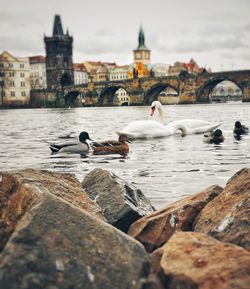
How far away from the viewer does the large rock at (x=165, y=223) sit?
3846 millimetres

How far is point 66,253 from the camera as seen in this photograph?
2613 millimetres

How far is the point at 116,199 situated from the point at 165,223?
79 cm

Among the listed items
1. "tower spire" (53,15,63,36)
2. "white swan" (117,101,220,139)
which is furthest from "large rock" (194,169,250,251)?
"tower spire" (53,15,63,36)

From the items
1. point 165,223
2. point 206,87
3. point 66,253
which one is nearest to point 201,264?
point 66,253

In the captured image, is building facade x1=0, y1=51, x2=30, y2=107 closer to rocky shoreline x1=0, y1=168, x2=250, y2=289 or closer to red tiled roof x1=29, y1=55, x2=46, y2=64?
red tiled roof x1=29, y1=55, x2=46, y2=64

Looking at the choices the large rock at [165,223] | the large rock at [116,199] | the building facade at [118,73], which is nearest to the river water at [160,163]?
the large rock at [116,199]

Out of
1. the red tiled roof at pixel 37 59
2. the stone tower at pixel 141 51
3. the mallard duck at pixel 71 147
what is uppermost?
the stone tower at pixel 141 51

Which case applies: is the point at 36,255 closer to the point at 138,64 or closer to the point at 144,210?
the point at 144,210

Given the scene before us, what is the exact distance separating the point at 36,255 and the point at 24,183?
108 cm

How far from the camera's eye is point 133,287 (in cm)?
261

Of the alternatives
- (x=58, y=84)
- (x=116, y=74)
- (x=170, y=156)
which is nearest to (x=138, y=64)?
(x=116, y=74)

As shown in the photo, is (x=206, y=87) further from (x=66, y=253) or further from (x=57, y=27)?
(x=66, y=253)

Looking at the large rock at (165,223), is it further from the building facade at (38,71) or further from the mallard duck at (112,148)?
the building facade at (38,71)

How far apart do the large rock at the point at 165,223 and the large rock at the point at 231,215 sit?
5.8 inches
